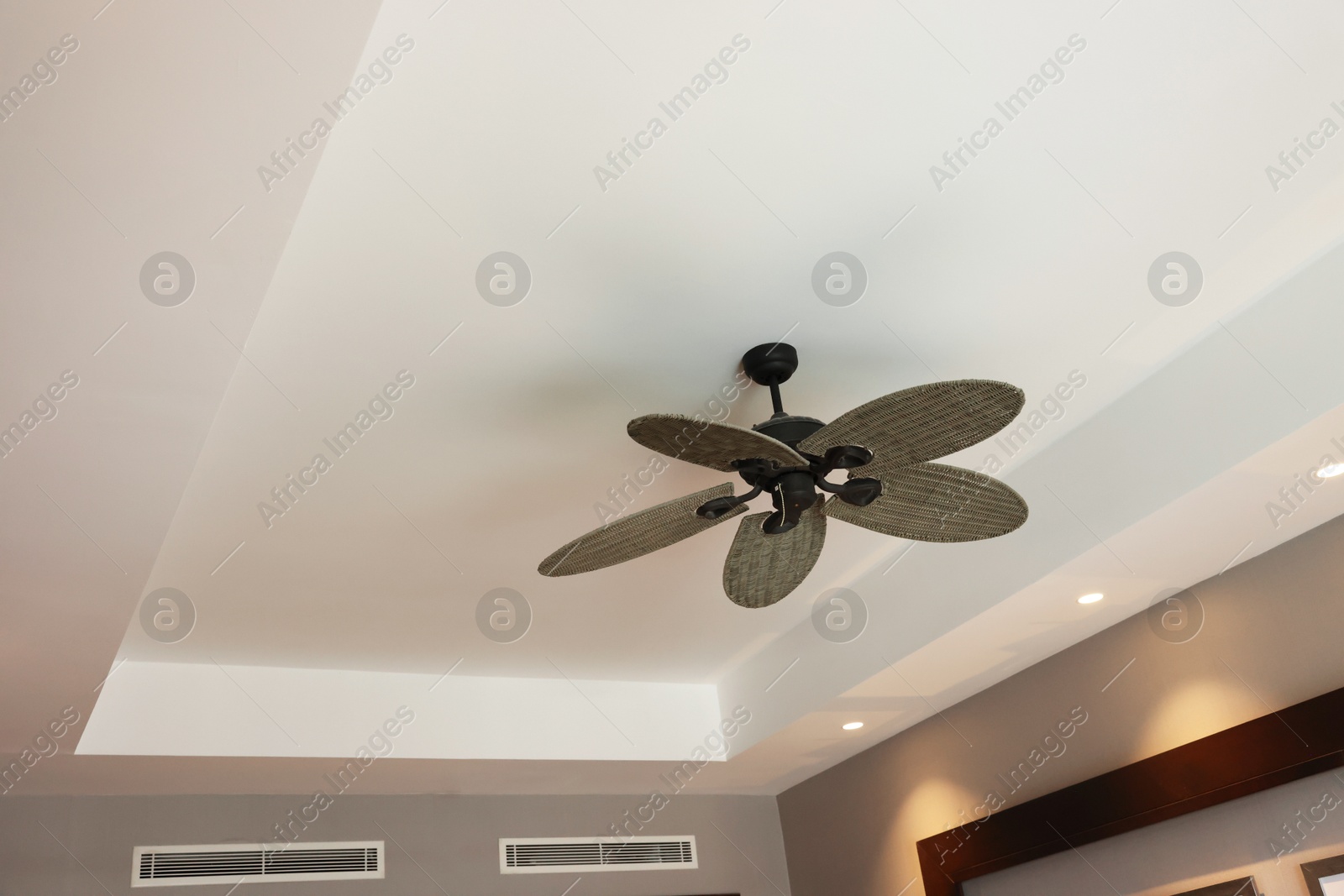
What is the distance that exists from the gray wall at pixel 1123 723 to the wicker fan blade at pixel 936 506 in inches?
40.0

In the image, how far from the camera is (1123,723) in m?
3.13

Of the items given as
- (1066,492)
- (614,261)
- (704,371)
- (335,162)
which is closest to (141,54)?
(335,162)

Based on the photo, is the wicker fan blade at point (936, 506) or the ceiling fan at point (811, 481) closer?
the ceiling fan at point (811, 481)

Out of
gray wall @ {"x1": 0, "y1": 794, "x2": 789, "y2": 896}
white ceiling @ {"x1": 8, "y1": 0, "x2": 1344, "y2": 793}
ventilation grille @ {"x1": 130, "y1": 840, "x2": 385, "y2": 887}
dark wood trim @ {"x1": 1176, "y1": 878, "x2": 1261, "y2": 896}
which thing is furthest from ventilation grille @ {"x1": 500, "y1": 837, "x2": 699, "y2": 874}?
dark wood trim @ {"x1": 1176, "y1": 878, "x2": 1261, "y2": 896}

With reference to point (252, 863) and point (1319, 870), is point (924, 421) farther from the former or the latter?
point (252, 863)

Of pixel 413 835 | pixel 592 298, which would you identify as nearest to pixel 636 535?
pixel 592 298

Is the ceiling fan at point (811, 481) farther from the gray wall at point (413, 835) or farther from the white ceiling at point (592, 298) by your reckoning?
the gray wall at point (413, 835)

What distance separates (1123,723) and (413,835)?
2772 millimetres

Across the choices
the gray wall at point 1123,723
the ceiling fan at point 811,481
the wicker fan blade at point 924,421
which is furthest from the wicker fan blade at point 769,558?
the gray wall at point 1123,723

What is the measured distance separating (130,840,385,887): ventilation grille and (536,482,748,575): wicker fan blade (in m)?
2.48

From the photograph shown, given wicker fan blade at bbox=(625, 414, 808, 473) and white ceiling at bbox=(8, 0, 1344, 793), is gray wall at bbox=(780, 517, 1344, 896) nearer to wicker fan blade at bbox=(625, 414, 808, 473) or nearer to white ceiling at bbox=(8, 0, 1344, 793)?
white ceiling at bbox=(8, 0, 1344, 793)

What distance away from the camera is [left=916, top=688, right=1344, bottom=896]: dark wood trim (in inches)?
100

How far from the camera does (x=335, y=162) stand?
1.68 m

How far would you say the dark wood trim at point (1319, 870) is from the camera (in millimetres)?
2465
